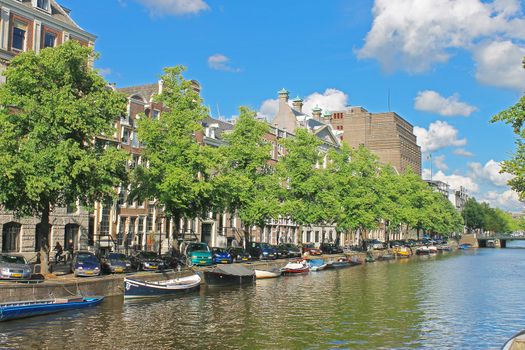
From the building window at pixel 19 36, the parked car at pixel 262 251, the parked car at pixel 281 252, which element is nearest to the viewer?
the building window at pixel 19 36

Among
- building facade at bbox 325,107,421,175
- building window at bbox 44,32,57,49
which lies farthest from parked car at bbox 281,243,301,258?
building facade at bbox 325,107,421,175

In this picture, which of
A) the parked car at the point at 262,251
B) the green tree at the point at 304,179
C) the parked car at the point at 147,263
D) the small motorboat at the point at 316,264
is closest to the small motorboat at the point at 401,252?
the green tree at the point at 304,179

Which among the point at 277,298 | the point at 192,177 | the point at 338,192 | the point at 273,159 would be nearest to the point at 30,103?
the point at 192,177

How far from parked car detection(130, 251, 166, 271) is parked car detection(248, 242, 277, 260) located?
19296 millimetres

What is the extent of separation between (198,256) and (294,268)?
1305 cm

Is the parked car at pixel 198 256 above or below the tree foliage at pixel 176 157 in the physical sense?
below

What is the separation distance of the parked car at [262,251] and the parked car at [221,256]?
9.16 m

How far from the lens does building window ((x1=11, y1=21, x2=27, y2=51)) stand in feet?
167

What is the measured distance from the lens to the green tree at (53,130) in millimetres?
35031

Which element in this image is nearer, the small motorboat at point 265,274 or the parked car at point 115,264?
the parked car at point 115,264

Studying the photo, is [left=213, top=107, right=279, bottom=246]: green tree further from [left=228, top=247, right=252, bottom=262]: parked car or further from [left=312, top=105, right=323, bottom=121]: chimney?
[left=312, top=105, right=323, bottom=121]: chimney

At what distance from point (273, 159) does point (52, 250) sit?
46.9 metres

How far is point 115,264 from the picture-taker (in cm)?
4225

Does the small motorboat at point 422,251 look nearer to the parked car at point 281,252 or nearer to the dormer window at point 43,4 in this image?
the parked car at point 281,252
